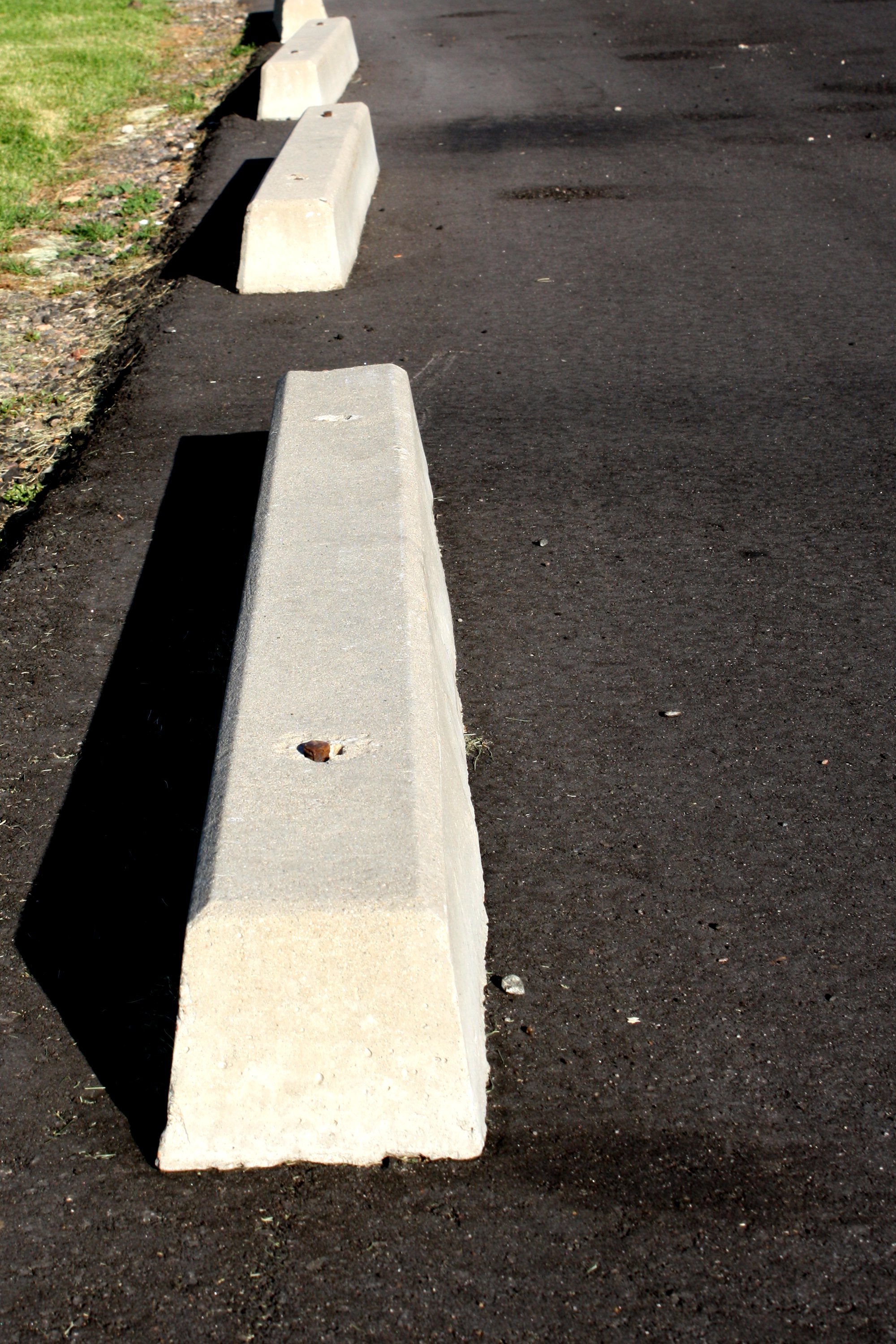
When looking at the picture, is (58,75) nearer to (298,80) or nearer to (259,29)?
(298,80)

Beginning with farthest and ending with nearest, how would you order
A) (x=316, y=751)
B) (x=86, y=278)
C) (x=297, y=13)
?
1. (x=297, y=13)
2. (x=86, y=278)
3. (x=316, y=751)

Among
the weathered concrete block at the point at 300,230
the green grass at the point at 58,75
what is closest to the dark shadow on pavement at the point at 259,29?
the green grass at the point at 58,75

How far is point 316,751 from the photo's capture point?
3.02 m

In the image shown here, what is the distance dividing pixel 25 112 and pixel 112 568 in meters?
7.72

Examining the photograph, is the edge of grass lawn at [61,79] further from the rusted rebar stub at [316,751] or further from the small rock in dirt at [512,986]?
the small rock in dirt at [512,986]

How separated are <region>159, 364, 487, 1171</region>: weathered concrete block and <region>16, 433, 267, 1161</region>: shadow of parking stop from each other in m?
0.35

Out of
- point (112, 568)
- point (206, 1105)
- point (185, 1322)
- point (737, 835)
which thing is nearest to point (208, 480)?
point (112, 568)

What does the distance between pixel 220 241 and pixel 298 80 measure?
3167 millimetres

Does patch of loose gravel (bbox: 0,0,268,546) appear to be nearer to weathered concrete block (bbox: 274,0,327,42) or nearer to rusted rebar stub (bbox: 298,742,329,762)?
weathered concrete block (bbox: 274,0,327,42)

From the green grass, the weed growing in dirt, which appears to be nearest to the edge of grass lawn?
the green grass

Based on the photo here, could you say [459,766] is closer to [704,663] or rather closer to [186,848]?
[186,848]

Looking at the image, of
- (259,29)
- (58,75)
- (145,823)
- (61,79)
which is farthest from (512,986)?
(259,29)

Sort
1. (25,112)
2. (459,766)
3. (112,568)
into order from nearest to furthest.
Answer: (459,766) → (112,568) → (25,112)

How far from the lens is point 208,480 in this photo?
5602 millimetres
